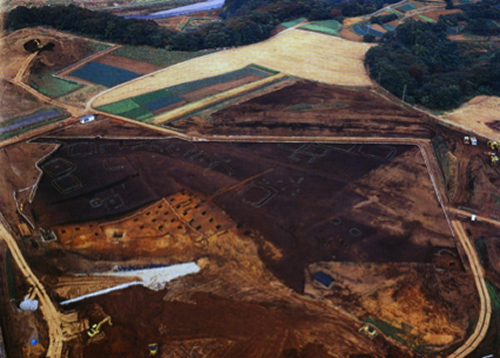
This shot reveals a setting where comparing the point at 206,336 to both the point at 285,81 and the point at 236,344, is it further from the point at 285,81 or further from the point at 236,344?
the point at 285,81

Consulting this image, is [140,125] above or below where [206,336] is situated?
above

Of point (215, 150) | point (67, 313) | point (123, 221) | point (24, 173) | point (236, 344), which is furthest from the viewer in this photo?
point (215, 150)

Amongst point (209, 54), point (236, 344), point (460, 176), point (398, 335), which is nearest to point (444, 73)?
point (460, 176)

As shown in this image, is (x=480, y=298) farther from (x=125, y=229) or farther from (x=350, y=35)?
(x=350, y=35)

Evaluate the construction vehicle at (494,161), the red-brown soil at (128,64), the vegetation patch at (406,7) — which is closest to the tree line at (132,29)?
the red-brown soil at (128,64)

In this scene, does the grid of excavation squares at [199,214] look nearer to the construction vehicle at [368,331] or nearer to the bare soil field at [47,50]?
the construction vehicle at [368,331]

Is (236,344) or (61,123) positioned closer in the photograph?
(236,344)

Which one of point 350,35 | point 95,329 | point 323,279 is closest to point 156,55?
point 350,35
